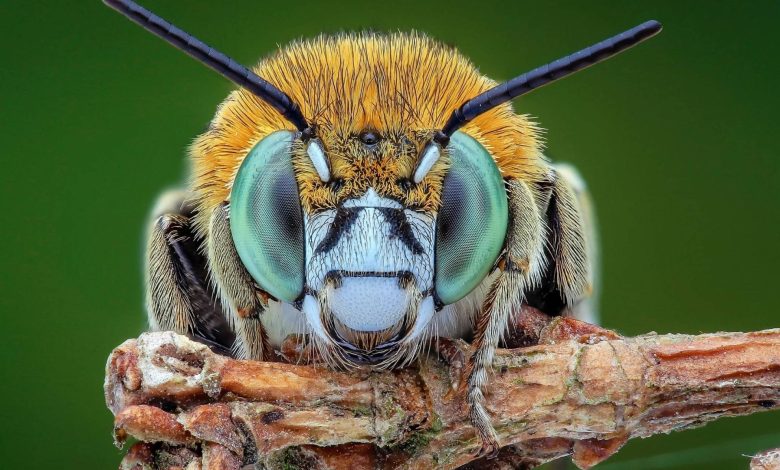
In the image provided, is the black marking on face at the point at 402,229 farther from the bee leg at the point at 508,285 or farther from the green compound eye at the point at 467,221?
the bee leg at the point at 508,285

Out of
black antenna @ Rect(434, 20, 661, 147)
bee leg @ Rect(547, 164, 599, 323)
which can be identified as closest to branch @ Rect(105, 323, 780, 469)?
black antenna @ Rect(434, 20, 661, 147)

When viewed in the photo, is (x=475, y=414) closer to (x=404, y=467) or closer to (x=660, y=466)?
(x=404, y=467)

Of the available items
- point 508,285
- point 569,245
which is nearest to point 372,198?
point 508,285

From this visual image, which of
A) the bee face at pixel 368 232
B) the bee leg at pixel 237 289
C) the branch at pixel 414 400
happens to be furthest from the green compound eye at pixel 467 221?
the bee leg at pixel 237 289

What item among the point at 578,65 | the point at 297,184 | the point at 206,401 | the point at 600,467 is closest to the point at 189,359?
the point at 206,401

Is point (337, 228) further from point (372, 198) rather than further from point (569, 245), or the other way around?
point (569, 245)

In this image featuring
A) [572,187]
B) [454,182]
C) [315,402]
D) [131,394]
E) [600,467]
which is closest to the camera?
[131,394]

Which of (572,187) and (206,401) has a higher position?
(572,187)
